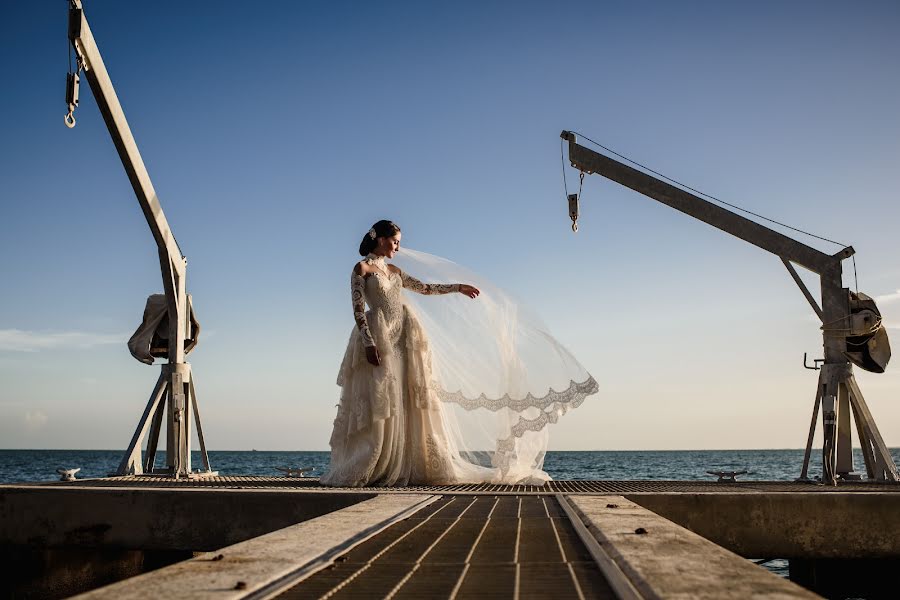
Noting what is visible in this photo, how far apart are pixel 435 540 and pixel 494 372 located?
20.0ft

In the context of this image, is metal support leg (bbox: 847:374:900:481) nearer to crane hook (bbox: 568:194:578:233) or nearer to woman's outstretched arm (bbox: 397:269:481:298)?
crane hook (bbox: 568:194:578:233)

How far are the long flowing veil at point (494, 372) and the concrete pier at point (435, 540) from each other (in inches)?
68.4

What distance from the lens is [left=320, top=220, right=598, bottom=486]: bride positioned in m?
9.23

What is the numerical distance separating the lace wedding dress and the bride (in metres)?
0.01

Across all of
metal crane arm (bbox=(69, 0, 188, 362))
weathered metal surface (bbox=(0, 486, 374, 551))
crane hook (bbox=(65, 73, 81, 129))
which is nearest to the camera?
weathered metal surface (bbox=(0, 486, 374, 551))

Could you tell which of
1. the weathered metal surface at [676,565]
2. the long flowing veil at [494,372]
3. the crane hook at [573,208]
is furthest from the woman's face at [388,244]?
the weathered metal surface at [676,565]

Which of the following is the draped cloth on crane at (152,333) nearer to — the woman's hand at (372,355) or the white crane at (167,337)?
the white crane at (167,337)

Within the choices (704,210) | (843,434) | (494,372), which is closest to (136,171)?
(494,372)

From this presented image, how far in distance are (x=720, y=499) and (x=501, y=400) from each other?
363cm

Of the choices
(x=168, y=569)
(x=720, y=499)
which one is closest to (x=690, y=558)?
(x=168, y=569)

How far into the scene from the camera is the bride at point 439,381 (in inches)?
363

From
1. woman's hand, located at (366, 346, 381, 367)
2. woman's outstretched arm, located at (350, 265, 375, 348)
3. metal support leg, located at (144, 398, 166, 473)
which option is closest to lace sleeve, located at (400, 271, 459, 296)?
woman's outstretched arm, located at (350, 265, 375, 348)

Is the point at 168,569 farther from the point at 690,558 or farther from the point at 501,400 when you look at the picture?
the point at 501,400

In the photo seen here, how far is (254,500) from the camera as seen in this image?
6789 millimetres
